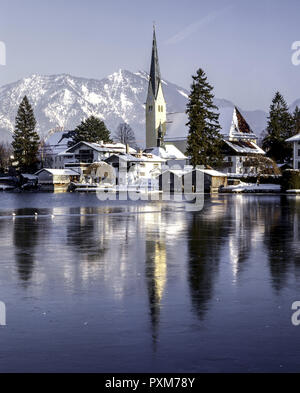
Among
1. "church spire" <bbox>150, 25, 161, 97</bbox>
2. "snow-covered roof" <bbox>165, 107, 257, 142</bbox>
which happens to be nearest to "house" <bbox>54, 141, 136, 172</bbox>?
"snow-covered roof" <bbox>165, 107, 257, 142</bbox>

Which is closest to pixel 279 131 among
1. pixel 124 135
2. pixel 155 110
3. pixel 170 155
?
pixel 170 155

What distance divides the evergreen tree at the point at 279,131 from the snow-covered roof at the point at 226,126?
9.24 meters

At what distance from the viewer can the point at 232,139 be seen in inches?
4914

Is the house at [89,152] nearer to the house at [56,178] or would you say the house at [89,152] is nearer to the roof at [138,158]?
the house at [56,178]

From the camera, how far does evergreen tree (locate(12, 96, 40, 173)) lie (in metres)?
127

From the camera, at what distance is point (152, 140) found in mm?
138250

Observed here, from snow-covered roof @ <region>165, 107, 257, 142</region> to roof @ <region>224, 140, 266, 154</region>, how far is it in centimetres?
310

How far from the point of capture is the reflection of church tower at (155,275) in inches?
382

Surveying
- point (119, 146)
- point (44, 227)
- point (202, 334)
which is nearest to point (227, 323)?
point (202, 334)

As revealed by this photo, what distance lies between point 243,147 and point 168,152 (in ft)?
57.6

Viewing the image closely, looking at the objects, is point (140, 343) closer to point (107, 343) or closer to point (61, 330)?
point (107, 343)

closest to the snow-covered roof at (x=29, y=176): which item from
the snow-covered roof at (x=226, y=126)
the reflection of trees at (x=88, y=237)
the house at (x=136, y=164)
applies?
the house at (x=136, y=164)
